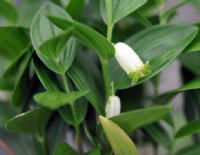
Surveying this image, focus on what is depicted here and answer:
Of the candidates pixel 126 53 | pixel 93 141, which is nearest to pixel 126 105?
pixel 93 141

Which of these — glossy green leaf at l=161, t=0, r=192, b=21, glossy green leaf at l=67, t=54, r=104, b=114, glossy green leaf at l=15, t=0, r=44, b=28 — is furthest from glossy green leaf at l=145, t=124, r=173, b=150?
glossy green leaf at l=15, t=0, r=44, b=28

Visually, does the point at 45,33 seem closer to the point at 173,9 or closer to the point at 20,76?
the point at 20,76

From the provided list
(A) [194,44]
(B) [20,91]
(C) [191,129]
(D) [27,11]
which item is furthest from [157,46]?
(D) [27,11]

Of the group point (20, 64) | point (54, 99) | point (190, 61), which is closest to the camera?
point (54, 99)

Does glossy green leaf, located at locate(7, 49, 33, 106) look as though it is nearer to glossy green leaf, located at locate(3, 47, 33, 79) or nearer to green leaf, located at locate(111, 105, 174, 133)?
glossy green leaf, located at locate(3, 47, 33, 79)

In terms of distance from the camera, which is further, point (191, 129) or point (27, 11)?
point (27, 11)

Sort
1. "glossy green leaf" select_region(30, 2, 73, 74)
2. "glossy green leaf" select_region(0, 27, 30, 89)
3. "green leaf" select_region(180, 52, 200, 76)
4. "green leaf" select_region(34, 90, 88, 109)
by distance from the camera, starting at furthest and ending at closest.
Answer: "green leaf" select_region(180, 52, 200, 76) → "glossy green leaf" select_region(0, 27, 30, 89) → "glossy green leaf" select_region(30, 2, 73, 74) → "green leaf" select_region(34, 90, 88, 109)

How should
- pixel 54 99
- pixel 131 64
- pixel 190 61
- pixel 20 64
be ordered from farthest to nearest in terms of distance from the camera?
pixel 190 61, pixel 20 64, pixel 131 64, pixel 54 99
